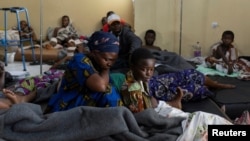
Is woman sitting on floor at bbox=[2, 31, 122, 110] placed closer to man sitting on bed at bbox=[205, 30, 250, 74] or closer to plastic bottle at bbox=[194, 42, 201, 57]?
man sitting on bed at bbox=[205, 30, 250, 74]

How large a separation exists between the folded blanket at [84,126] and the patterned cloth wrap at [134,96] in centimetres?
15

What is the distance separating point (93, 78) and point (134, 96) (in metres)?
0.25

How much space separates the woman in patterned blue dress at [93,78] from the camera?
161 cm

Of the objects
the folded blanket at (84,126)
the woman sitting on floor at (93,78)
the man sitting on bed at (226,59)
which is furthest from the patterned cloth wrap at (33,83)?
the man sitting on bed at (226,59)

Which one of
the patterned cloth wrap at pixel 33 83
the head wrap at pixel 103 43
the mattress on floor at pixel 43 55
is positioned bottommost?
the patterned cloth wrap at pixel 33 83

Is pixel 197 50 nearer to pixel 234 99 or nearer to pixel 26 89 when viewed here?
pixel 234 99

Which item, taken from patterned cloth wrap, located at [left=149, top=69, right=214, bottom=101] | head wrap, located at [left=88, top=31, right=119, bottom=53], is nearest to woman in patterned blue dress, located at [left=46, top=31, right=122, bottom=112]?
head wrap, located at [left=88, top=31, right=119, bottom=53]

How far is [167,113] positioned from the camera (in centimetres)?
170

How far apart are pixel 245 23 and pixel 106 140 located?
3.71 metres

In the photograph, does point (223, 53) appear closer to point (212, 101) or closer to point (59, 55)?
point (212, 101)

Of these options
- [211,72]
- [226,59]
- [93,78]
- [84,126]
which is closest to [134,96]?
[93,78]

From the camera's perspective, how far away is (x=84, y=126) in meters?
1.46

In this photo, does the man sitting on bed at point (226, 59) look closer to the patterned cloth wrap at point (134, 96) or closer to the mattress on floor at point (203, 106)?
the mattress on floor at point (203, 106)

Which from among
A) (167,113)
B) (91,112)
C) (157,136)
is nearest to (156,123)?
(157,136)
